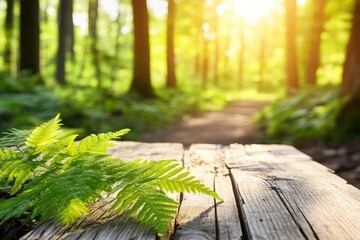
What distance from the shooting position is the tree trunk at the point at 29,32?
12.2 m

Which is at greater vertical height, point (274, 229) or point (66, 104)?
point (66, 104)

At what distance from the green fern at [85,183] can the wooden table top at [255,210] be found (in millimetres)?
69

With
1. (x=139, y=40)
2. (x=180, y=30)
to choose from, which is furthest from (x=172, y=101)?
(x=180, y=30)

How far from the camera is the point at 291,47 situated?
62.9 feet

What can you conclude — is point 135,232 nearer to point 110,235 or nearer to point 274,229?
point 110,235

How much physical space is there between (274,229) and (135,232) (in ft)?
1.88

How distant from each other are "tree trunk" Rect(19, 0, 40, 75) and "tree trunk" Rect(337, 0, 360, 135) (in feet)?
30.1

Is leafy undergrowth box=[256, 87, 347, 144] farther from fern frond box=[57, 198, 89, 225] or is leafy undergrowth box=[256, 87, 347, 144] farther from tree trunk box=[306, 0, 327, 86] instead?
tree trunk box=[306, 0, 327, 86]

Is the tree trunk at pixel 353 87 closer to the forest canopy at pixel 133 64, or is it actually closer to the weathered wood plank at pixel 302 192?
the forest canopy at pixel 133 64

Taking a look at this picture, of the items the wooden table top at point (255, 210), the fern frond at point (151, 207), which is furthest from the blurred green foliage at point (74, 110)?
the fern frond at point (151, 207)

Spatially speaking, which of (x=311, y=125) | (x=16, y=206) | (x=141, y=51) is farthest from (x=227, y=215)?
(x=141, y=51)

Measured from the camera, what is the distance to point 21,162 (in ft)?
6.44

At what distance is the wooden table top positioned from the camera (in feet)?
5.32

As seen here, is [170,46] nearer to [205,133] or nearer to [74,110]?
[205,133]
